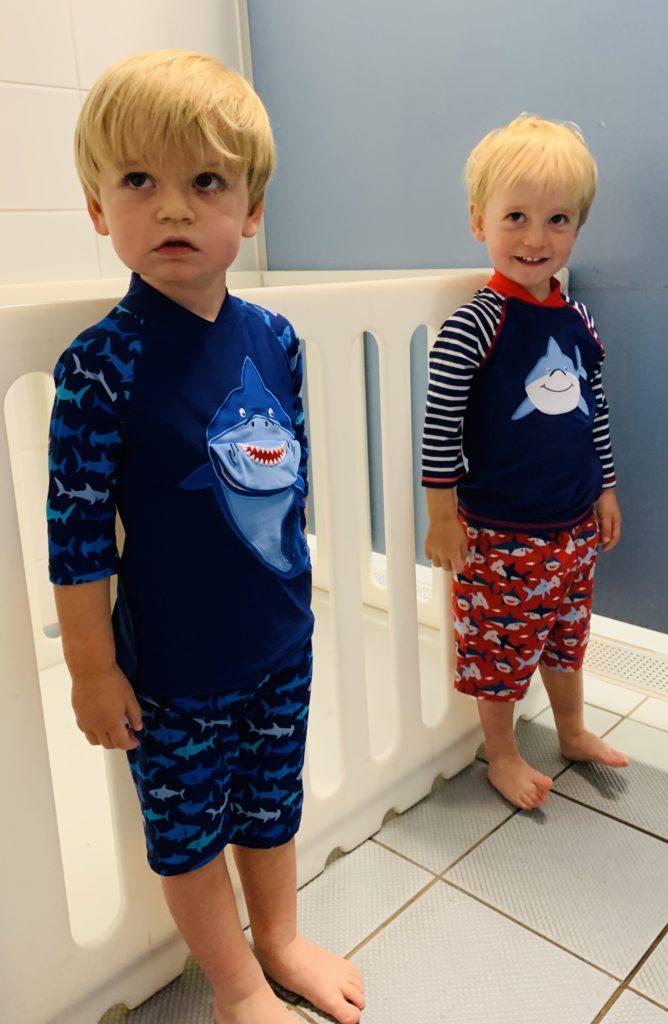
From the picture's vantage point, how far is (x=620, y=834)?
103cm

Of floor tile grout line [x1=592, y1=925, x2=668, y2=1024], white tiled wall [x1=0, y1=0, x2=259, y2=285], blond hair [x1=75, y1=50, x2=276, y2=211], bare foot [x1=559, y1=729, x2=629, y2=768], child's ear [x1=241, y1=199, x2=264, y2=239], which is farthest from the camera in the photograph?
white tiled wall [x1=0, y1=0, x2=259, y2=285]

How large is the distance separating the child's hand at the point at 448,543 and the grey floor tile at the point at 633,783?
35 centimetres

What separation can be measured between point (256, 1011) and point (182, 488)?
1.56 feet

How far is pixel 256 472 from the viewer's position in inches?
26.7

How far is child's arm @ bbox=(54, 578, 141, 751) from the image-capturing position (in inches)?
25.1

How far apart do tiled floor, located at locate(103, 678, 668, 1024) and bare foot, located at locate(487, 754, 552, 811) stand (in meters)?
0.02

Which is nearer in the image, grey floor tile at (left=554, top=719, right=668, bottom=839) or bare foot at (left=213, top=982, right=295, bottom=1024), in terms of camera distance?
bare foot at (left=213, top=982, right=295, bottom=1024)

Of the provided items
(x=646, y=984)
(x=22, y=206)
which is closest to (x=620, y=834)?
(x=646, y=984)

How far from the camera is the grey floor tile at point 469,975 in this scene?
80cm

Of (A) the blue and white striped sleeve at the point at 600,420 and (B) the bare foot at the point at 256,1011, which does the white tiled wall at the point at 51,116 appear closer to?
(A) the blue and white striped sleeve at the point at 600,420

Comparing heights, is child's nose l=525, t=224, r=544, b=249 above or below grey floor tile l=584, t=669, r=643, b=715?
above

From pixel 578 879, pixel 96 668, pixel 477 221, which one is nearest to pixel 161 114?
pixel 96 668

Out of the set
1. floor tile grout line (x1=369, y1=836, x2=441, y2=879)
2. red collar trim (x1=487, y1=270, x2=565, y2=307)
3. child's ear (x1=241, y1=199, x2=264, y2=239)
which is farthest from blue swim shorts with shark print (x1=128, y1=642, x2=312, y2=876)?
red collar trim (x1=487, y1=270, x2=565, y2=307)

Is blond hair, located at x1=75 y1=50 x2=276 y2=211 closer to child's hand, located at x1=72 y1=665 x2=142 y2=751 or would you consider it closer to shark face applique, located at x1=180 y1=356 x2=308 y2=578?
shark face applique, located at x1=180 y1=356 x2=308 y2=578
